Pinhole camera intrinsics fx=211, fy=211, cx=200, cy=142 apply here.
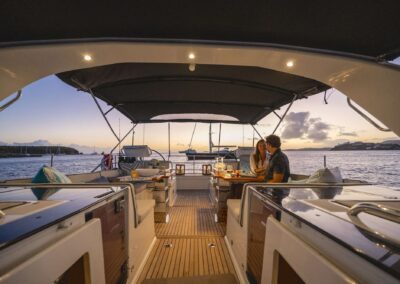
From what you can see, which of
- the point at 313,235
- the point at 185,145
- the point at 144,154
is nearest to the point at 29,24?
the point at 313,235

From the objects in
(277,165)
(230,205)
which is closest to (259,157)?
(277,165)

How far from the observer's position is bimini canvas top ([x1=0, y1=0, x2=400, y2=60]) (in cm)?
116

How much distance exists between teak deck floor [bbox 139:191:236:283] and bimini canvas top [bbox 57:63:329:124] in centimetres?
218

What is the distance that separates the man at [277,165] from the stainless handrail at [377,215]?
1557 mm

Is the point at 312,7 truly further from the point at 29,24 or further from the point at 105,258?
the point at 105,258

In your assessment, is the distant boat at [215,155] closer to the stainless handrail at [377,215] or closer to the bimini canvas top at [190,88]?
the bimini canvas top at [190,88]

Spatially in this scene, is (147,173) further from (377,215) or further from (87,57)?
(377,215)

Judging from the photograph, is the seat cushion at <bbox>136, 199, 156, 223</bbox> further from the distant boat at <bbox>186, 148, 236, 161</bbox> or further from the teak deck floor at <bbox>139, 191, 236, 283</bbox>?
the distant boat at <bbox>186, 148, 236, 161</bbox>

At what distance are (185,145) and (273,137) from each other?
7380 mm

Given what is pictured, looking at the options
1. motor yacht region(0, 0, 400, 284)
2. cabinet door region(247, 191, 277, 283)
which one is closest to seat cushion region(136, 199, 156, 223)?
motor yacht region(0, 0, 400, 284)

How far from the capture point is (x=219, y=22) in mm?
1321

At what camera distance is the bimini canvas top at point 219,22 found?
3.80 ft

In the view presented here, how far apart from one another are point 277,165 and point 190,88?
1.83m

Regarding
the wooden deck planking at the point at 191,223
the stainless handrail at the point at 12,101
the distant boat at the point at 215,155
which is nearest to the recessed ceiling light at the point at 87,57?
the stainless handrail at the point at 12,101
